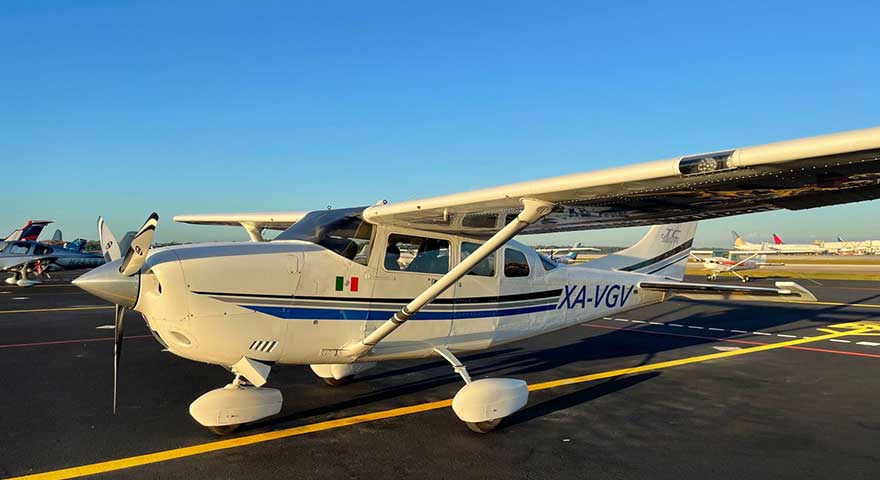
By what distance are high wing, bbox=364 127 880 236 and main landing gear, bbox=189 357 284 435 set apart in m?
1.80

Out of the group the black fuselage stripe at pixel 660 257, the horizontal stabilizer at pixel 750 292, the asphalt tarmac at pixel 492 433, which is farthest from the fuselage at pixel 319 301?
the black fuselage stripe at pixel 660 257

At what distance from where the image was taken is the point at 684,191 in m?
4.43

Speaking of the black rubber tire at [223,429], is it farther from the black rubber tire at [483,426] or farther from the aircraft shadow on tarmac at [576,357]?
the black rubber tire at [483,426]

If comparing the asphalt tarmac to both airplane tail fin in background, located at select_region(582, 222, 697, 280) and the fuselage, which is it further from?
airplane tail fin in background, located at select_region(582, 222, 697, 280)

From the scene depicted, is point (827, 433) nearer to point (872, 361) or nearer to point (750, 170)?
point (750, 170)

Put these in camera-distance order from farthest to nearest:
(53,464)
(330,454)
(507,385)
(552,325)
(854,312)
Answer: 1. (854,312)
2. (552,325)
3. (507,385)
4. (330,454)
5. (53,464)

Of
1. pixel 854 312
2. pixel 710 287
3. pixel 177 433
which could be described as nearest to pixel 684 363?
pixel 710 287

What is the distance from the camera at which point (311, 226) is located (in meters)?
5.51

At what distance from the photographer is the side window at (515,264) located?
6.47 m

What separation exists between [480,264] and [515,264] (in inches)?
21.5

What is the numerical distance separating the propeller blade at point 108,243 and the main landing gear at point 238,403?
1.50 m

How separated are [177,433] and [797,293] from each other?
25.7ft

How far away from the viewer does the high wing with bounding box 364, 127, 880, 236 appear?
3410 millimetres

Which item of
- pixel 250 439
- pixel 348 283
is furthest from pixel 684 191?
pixel 250 439
